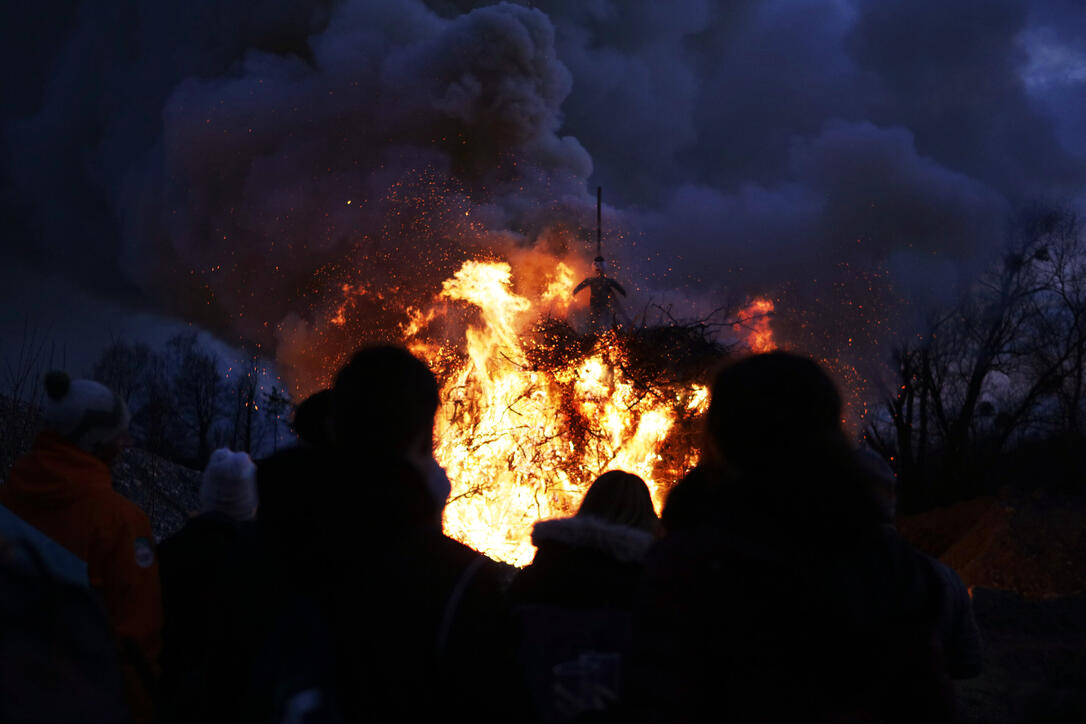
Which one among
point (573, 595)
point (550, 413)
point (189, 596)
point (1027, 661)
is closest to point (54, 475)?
point (189, 596)

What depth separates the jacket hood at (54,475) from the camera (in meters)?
2.45

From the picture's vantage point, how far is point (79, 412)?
2.59m

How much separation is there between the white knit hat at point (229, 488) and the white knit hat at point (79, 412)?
0.62 meters

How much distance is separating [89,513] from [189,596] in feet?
1.72

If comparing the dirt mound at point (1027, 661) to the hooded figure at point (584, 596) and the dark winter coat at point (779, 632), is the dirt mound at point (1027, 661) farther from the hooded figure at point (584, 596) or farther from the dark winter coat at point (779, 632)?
the hooded figure at point (584, 596)

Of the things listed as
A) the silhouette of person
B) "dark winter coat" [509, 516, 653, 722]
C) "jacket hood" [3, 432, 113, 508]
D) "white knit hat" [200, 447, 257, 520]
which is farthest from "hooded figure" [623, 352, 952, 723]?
the silhouette of person

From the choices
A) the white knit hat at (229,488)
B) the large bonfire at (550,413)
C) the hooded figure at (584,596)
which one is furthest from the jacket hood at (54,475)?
the large bonfire at (550,413)

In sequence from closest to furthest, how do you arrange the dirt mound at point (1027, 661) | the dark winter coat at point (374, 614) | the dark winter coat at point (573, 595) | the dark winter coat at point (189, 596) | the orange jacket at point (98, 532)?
the dark winter coat at point (374, 614) → the dirt mound at point (1027, 661) → the dark winter coat at point (573, 595) → the dark winter coat at point (189, 596) → the orange jacket at point (98, 532)

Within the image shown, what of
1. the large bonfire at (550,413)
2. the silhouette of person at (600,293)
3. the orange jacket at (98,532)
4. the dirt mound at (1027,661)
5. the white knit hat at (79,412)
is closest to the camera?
the dirt mound at (1027,661)

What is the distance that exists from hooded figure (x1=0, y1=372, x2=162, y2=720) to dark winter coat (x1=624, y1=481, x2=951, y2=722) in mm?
1825

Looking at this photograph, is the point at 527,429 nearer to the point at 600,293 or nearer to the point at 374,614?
the point at 600,293

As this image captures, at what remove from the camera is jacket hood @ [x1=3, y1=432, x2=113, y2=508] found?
2.45 metres

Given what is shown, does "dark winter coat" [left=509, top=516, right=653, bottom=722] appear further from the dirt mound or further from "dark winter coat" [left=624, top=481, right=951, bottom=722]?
the dirt mound

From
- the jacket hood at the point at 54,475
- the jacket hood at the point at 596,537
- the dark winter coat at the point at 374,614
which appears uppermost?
the jacket hood at the point at 54,475
